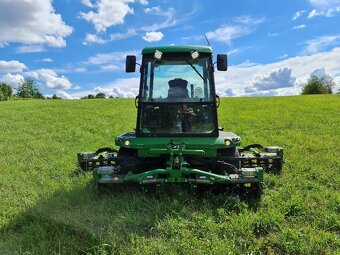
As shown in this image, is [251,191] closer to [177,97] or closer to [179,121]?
[179,121]

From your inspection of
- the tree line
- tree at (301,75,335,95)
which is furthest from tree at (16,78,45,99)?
tree at (301,75,335,95)

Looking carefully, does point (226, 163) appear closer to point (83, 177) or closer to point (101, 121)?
point (83, 177)

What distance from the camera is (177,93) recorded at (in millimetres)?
7250

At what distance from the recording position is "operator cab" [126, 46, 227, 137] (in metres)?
7.14

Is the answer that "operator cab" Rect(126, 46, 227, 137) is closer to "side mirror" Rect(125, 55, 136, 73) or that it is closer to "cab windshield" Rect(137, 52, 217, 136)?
"cab windshield" Rect(137, 52, 217, 136)

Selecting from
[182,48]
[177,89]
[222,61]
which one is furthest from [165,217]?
[182,48]

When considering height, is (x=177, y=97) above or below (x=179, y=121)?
above

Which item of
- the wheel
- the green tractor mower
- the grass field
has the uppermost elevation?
the green tractor mower

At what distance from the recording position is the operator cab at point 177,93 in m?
7.14

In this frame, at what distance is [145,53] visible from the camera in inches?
285

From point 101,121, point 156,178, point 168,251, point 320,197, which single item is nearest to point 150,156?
point 156,178

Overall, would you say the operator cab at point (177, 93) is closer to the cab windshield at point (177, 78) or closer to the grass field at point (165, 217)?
the cab windshield at point (177, 78)

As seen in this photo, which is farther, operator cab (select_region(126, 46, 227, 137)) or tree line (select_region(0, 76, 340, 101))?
tree line (select_region(0, 76, 340, 101))

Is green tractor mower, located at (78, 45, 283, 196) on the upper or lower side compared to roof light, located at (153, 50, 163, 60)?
lower
